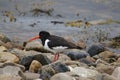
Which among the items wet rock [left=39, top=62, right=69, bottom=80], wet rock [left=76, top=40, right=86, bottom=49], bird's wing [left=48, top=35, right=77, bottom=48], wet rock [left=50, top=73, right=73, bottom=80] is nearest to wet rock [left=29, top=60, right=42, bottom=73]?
wet rock [left=39, top=62, right=69, bottom=80]

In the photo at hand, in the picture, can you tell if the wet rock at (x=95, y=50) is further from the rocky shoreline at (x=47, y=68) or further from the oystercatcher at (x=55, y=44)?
the oystercatcher at (x=55, y=44)

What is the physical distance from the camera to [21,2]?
3784 cm

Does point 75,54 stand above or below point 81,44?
above

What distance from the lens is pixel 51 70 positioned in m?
13.0

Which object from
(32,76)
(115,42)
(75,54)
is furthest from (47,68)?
(115,42)

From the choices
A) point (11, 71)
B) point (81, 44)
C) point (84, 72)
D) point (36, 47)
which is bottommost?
point (81, 44)

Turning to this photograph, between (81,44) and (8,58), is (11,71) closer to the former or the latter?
(8,58)

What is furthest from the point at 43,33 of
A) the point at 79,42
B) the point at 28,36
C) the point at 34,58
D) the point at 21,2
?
the point at 21,2

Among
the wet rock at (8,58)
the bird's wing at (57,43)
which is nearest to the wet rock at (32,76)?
the wet rock at (8,58)

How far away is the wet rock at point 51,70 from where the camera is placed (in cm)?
1287

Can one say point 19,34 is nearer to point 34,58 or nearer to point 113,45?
point 113,45

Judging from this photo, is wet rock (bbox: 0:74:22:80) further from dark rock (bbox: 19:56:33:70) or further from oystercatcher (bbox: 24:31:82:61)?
oystercatcher (bbox: 24:31:82:61)

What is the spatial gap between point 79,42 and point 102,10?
1314 centimetres

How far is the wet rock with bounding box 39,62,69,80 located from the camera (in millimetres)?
12871
